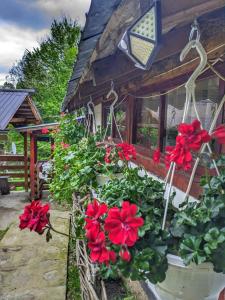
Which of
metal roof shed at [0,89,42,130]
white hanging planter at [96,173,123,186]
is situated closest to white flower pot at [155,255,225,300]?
white hanging planter at [96,173,123,186]

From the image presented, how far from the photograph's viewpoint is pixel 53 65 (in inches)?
526

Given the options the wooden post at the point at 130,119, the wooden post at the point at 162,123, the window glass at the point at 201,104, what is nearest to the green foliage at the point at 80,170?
the wooden post at the point at 130,119

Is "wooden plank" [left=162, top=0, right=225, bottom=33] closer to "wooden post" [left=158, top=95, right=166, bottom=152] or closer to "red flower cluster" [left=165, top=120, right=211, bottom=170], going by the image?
"red flower cluster" [left=165, top=120, right=211, bottom=170]

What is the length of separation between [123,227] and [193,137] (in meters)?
0.32

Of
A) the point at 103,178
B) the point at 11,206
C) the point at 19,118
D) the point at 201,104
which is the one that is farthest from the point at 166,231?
the point at 19,118

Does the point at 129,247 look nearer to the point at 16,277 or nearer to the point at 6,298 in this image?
the point at 6,298

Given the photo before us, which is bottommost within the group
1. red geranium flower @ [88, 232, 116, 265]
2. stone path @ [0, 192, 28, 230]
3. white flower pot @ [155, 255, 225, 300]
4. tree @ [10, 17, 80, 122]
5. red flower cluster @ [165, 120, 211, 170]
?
stone path @ [0, 192, 28, 230]

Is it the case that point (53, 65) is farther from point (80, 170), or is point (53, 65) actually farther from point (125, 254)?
point (125, 254)

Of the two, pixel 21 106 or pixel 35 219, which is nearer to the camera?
pixel 35 219

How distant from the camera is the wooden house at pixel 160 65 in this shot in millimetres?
710

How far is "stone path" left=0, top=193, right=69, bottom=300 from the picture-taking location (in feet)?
9.04

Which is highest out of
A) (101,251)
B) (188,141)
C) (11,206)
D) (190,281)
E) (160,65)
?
(160,65)

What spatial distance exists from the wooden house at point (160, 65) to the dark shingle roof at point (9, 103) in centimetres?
450

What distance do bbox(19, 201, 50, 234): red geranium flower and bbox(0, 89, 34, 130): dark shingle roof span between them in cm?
539
